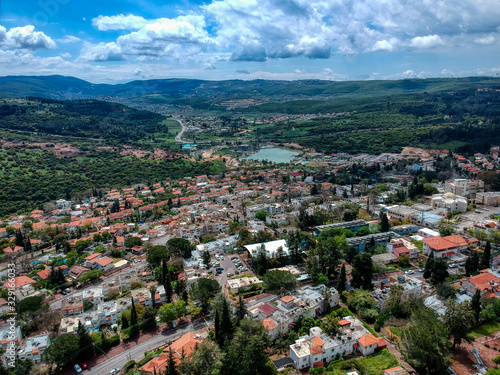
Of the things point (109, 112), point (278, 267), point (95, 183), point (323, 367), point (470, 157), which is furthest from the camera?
point (109, 112)

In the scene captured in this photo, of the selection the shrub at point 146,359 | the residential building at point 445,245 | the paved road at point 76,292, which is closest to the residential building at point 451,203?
the residential building at point 445,245

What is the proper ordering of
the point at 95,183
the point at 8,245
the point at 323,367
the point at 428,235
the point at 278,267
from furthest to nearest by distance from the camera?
the point at 95,183, the point at 8,245, the point at 428,235, the point at 278,267, the point at 323,367

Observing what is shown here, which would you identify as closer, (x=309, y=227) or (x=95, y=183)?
(x=309, y=227)

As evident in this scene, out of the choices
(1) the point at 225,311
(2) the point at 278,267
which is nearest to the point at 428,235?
(2) the point at 278,267

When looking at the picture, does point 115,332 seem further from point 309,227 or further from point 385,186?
point 385,186

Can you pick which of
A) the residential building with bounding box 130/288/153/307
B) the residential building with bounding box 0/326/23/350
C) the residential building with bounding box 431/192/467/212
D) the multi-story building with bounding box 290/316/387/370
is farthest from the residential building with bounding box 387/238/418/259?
the residential building with bounding box 0/326/23/350

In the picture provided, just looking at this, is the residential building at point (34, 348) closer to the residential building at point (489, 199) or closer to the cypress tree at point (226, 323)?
the cypress tree at point (226, 323)
